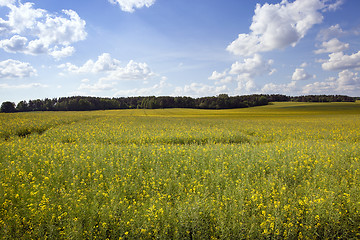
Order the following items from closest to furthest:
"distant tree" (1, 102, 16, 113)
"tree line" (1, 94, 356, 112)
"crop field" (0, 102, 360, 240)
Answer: "crop field" (0, 102, 360, 240)
"distant tree" (1, 102, 16, 113)
"tree line" (1, 94, 356, 112)

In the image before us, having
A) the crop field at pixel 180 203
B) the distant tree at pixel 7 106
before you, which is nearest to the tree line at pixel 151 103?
the distant tree at pixel 7 106

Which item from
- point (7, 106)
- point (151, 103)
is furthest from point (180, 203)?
point (7, 106)

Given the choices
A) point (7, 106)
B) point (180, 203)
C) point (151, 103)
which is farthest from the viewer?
point (151, 103)

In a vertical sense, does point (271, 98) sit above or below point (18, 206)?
above

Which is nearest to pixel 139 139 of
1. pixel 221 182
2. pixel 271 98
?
pixel 221 182

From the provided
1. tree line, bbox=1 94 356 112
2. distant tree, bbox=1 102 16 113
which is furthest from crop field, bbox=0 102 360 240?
distant tree, bbox=1 102 16 113

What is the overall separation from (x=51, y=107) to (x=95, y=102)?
73.3 feet

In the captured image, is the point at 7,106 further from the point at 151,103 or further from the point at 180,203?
the point at 180,203

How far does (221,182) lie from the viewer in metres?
6.48

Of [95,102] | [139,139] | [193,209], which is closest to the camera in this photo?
[193,209]

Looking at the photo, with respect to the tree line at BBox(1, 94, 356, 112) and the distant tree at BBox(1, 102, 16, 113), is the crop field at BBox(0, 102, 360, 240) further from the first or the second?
the distant tree at BBox(1, 102, 16, 113)

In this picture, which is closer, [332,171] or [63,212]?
[63,212]

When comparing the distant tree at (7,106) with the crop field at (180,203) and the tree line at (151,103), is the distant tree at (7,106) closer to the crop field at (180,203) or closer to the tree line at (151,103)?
the tree line at (151,103)

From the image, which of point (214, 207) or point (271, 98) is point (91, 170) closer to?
point (214, 207)
